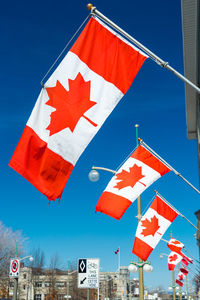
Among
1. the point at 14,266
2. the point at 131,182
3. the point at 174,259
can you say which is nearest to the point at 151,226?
the point at 131,182

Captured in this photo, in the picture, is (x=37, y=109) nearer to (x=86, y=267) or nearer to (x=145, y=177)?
(x=145, y=177)

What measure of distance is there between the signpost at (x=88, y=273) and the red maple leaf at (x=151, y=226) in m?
2.18

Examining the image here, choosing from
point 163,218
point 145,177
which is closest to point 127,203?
point 145,177

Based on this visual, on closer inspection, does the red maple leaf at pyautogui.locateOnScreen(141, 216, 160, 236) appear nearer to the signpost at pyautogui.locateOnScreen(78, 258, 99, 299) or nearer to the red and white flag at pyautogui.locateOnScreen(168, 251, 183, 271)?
the signpost at pyautogui.locateOnScreen(78, 258, 99, 299)

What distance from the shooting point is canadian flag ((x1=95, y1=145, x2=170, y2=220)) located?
1141 centimetres

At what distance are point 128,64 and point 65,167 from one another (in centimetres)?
213

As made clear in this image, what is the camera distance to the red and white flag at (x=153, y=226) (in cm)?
1362

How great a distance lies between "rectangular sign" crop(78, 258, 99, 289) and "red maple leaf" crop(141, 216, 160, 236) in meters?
2.18

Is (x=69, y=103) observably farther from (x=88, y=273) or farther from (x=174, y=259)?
(x=174, y=259)

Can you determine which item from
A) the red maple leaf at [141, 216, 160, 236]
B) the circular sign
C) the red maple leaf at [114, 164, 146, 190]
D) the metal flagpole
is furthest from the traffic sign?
the metal flagpole

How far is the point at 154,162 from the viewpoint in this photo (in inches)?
462

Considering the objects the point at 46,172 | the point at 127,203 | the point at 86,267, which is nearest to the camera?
the point at 46,172

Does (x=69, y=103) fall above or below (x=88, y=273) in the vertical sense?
above

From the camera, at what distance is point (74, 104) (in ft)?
21.3
